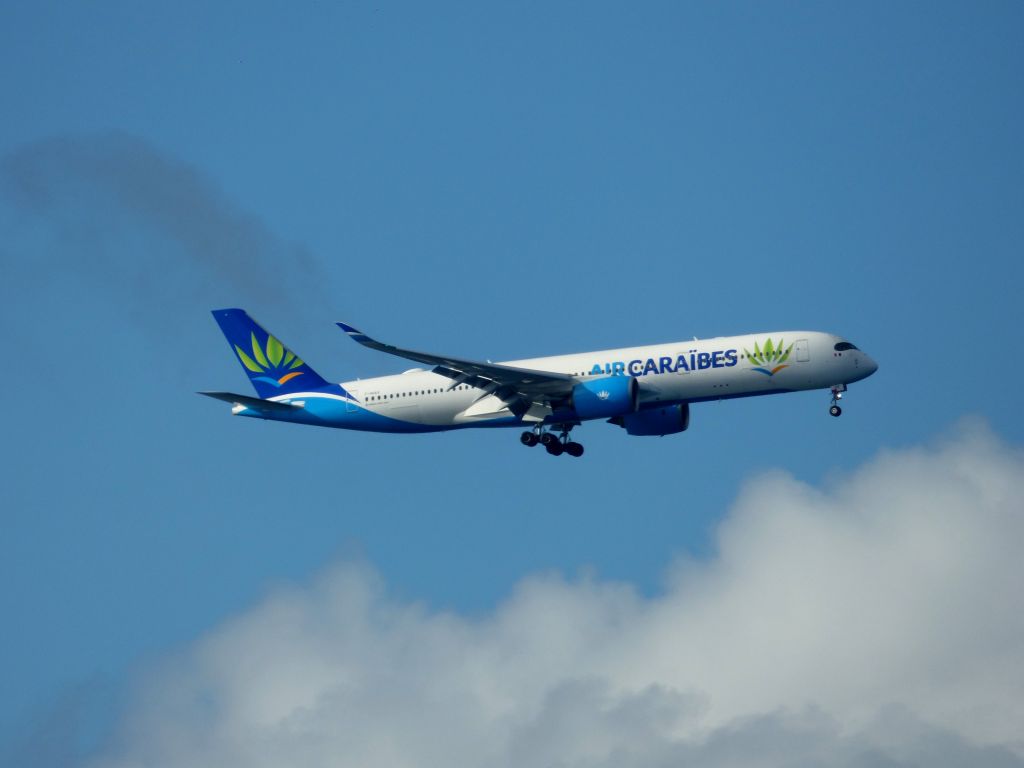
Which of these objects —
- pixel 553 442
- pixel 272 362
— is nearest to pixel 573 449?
pixel 553 442

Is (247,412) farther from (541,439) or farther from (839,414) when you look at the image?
(839,414)

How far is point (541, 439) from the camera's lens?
8231cm

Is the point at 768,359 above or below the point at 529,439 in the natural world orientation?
above

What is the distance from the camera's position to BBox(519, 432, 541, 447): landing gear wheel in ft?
A: 269

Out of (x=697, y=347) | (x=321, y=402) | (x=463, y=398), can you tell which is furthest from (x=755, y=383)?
(x=321, y=402)

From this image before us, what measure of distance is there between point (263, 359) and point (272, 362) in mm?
671

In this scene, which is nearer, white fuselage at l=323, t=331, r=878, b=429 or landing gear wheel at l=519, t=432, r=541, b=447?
white fuselage at l=323, t=331, r=878, b=429

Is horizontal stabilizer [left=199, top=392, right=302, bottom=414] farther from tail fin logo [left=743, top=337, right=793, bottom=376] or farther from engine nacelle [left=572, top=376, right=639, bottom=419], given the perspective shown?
tail fin logo [left=743, top=337, right=793, bottom=376]

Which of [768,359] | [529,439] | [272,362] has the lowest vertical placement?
[529,439]

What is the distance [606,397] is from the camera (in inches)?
3022

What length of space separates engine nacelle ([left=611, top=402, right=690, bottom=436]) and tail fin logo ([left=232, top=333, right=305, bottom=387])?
1711 centimetres

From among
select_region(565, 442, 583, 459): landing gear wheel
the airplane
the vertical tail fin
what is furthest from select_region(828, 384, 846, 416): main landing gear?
the vertical tail fin

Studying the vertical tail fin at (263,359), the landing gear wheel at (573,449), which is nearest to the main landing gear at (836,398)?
the landing gear wheel at (573,449)

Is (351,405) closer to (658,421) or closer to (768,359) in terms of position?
(658,421)
